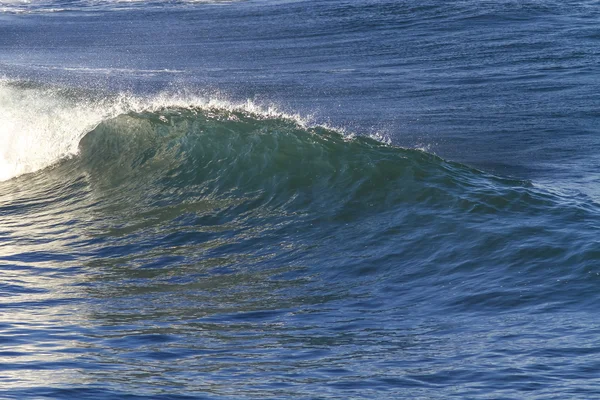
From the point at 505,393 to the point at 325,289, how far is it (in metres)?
3.50

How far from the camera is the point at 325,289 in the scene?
9.61 m

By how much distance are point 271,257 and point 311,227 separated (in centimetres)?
106

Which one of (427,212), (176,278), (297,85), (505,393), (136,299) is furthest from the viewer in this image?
(297,85)

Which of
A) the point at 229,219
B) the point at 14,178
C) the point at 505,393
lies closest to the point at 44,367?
the point at 505,393

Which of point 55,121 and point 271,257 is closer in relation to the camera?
point 271,257

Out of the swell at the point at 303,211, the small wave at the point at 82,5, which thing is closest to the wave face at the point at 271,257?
the swell at the point at 303,211

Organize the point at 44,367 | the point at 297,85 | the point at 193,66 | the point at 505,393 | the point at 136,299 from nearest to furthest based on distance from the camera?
the point at 505,393 → the point at 44,367 → the point at 136,299 → the point at 297,85 → the point at 193,66

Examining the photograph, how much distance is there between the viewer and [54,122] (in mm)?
17391

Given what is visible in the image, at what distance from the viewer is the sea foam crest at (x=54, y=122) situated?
16.5 meters

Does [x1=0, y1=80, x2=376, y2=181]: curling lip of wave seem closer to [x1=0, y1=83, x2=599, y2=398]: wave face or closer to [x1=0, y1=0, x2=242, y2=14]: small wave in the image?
[x1=0, y1=83, x2=599, y2=398]: wave face

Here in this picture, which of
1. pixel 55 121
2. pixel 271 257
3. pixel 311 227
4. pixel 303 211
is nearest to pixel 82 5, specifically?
pixel 55 121

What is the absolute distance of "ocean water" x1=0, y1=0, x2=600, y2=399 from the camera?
709 cm

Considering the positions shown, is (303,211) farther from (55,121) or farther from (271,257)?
(55,121)

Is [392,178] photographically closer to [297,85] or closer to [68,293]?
[68,293]
